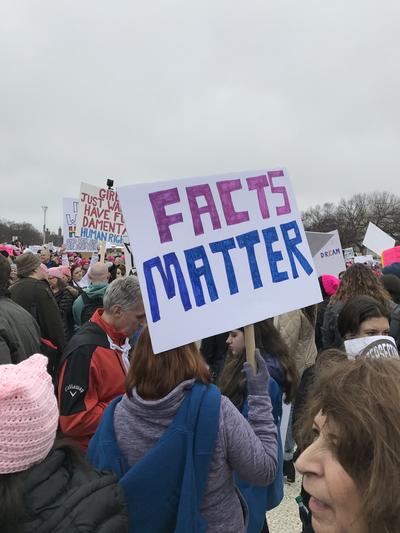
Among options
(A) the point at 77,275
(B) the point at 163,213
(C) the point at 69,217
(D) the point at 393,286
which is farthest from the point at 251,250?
(C) the point at 69,217

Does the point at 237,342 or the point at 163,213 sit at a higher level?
the point at 163,213

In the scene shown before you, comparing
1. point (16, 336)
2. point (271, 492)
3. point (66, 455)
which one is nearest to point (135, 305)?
point (16, 336)

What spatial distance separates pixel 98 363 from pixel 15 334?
855 millimetres

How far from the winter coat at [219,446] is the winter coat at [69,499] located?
0.35m

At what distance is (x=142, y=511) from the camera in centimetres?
171

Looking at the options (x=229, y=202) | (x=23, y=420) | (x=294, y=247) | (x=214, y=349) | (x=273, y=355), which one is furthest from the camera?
(x=214, y=349)

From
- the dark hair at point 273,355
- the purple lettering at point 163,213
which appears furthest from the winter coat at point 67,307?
the purple lettering at point 163,213

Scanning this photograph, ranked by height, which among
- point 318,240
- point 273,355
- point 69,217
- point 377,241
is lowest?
point 273,355

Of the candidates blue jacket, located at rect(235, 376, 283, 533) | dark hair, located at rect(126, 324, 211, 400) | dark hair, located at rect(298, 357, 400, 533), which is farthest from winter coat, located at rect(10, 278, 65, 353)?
dark hair, located at rect(298, 357, 400, 533)

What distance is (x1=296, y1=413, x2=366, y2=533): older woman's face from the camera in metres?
0.92

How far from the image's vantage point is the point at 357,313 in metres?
2.80

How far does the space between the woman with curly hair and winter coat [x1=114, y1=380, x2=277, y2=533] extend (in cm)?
248

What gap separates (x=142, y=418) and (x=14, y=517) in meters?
0.67

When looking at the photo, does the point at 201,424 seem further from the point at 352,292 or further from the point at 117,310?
the point at 352,292
